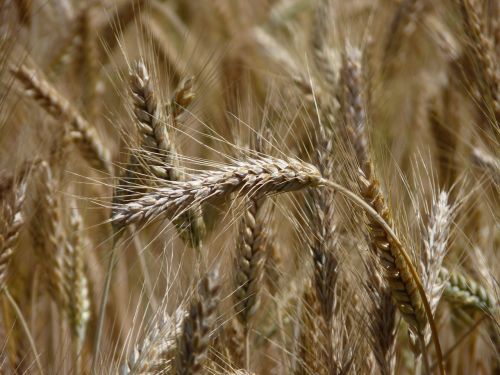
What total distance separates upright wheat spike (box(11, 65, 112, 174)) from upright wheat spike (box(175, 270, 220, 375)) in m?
0.87

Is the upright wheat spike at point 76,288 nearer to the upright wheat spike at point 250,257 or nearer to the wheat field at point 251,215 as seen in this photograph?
the wheat field at point 251,215

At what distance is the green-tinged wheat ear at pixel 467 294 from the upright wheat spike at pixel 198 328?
68cm

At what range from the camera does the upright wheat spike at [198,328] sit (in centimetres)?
109

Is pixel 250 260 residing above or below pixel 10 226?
below

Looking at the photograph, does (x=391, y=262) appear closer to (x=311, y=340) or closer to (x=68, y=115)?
(x=311, y=340)

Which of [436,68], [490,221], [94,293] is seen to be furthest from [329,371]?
[436,68]

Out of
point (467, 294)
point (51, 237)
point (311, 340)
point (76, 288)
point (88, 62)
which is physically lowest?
point (467, 294)

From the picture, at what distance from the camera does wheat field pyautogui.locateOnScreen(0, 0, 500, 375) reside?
133 centimetres

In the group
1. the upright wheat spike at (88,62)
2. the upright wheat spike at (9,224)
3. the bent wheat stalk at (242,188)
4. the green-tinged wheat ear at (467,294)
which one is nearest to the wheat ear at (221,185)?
the bent wheat stalk at (242,188)

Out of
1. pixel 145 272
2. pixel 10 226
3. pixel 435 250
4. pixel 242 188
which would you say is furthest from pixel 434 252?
pixel 10 226

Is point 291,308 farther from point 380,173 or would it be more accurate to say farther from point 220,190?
point 220,190

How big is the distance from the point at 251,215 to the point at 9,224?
19.8 inches

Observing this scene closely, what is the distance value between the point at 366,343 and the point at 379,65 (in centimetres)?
120

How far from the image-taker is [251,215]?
1.52m
